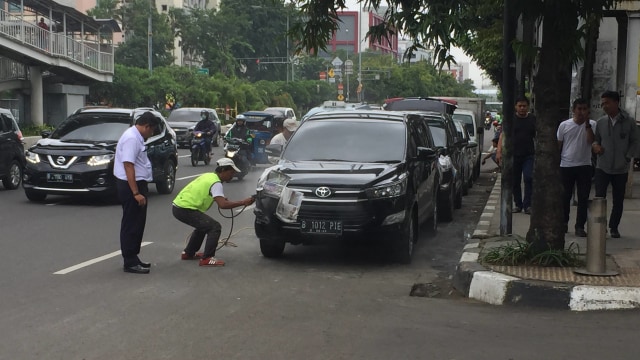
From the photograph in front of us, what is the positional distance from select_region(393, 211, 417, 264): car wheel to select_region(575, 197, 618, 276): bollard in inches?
84.3

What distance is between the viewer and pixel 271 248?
981 cm

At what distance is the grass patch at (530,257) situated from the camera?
8.38 meters

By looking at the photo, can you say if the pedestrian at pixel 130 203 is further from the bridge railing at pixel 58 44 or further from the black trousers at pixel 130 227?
the bridge railing at pixel 58 44

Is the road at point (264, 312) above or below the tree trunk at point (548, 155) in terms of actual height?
below

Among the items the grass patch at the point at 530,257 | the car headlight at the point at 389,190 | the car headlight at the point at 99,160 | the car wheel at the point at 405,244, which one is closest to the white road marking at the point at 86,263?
the car headlight at the point at 389,190

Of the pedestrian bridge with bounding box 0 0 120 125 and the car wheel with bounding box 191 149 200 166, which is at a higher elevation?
the pedestrian bridge with bounding box 0 0 120 125

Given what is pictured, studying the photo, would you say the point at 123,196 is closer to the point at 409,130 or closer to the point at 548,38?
the point at 409,130

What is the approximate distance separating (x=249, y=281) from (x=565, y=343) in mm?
3474

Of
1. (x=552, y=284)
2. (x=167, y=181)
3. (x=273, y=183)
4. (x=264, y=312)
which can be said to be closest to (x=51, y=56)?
(x=167, y=181)

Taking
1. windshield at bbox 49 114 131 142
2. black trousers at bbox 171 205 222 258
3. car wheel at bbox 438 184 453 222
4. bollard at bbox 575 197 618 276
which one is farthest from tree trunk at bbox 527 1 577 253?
windshield at bbox 49 114 131 142

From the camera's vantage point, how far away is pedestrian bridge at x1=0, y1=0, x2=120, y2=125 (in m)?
33.5

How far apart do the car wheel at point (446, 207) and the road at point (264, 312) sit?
8.33 ft

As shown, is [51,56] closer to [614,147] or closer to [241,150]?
[241,150]

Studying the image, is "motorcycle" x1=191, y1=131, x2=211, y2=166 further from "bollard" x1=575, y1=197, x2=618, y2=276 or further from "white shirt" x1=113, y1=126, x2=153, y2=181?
"bollard" x1=575, y1=197, x2=618, y2=276
